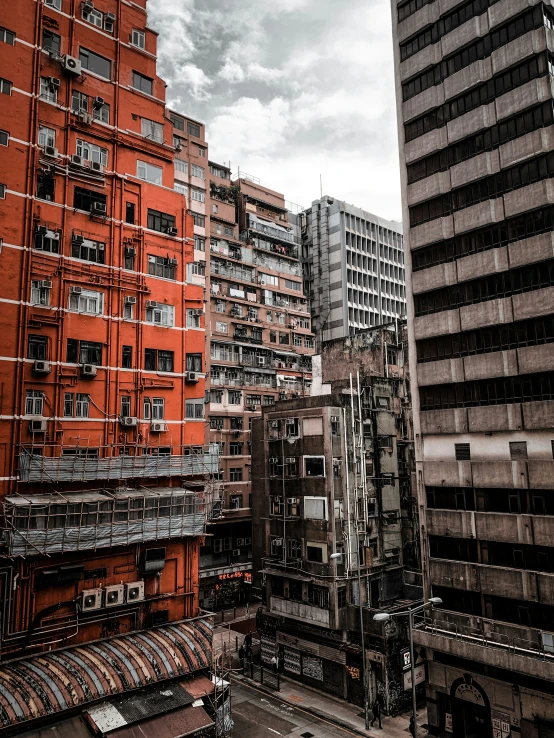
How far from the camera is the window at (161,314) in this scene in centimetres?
3241

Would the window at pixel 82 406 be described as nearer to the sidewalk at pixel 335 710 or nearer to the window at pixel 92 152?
the window at pixel 92 152

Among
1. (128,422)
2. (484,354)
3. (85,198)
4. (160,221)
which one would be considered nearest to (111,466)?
(128,422)

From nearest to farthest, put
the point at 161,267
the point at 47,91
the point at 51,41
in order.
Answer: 1. the point at 47,91
2. the point at 51,41
3. the point at 161,267

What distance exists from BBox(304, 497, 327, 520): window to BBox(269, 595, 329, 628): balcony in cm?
573

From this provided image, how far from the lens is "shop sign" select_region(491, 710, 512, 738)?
1170 inches

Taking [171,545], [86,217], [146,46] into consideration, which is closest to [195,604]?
[171,545]

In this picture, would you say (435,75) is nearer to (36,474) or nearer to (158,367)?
(158,367)

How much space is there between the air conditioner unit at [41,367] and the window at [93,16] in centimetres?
1939

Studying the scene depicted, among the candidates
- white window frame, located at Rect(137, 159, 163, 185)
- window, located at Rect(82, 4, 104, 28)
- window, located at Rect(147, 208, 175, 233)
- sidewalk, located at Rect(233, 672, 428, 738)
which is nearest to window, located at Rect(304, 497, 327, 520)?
sidewalk, located at Rect(233, 672, 428, 738)

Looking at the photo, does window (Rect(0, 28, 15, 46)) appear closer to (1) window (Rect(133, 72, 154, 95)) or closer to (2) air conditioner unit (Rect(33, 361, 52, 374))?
(1) window (Rect(133, 72, 154, 95))

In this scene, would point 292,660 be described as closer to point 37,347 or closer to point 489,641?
point 489,641

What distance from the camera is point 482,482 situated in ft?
108

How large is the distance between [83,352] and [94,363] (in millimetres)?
805

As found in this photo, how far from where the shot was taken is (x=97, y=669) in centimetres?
2497
